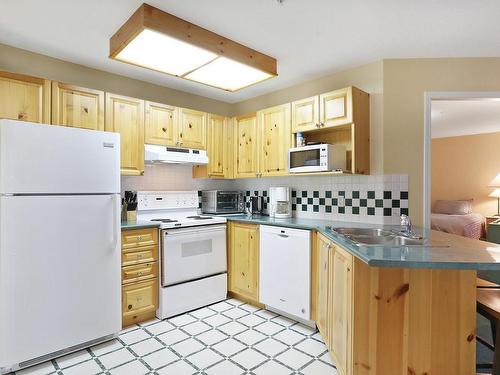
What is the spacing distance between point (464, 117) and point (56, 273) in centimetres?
618

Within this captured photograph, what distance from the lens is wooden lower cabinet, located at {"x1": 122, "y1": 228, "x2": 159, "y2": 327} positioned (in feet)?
8.68

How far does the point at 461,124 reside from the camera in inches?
224

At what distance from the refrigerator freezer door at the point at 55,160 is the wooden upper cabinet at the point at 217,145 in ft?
4.43

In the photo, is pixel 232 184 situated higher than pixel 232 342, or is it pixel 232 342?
pixel 232 184

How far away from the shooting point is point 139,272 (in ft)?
8.95

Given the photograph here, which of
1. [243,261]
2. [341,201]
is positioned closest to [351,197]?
[341,201]

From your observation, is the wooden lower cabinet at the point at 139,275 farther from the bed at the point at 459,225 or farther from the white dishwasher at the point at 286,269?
the bed at the point at 459,225

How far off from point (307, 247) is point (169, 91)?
242 cm

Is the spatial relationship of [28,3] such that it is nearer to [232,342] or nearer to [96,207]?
[96,207]

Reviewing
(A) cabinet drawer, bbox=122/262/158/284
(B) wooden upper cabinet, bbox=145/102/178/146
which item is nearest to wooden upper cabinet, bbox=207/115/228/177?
(B) wooden upper cabinet, bbox=145/102/178/146

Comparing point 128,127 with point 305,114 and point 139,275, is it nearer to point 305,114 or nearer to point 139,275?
point 139,275

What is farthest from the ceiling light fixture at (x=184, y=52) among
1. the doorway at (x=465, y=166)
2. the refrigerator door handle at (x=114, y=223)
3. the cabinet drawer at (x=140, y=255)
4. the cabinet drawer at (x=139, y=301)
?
the doorway at (x=465, y=166)

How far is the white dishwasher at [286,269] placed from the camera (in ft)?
8.61

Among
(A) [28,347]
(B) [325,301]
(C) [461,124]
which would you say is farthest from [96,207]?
(C) [461,124]
